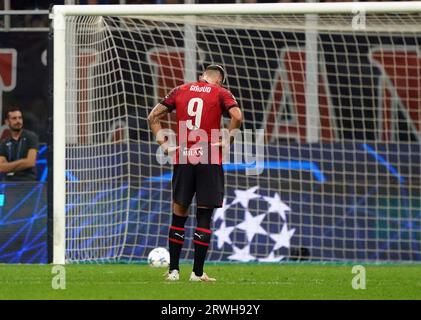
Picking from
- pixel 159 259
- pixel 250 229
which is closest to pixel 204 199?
pixel 159 259

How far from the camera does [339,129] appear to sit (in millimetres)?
16984

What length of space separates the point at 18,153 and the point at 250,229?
3.19m

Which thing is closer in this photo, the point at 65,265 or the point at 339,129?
the point at 65,265

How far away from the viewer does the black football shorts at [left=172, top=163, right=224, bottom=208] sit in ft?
36.9

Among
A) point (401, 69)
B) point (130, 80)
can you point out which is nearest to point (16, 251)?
point (130, 80)

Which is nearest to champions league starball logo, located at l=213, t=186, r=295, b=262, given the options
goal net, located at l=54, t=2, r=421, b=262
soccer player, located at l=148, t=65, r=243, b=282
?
goal net, located at l=54, t=2, r=421, b=262

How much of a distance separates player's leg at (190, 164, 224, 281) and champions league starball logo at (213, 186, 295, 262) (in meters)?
4.74

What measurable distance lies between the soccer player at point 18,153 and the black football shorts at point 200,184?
4.97 m

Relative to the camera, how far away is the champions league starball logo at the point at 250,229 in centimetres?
1606

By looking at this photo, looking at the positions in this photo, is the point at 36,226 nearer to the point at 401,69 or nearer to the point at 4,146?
the point at 4,146

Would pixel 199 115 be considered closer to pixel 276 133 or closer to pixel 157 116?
pixel 157 116

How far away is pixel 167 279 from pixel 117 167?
179 inches

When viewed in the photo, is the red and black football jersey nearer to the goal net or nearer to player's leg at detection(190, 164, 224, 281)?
player's leg at detection(190, 164, 224, 281)

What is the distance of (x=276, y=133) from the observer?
1681 centimetres
